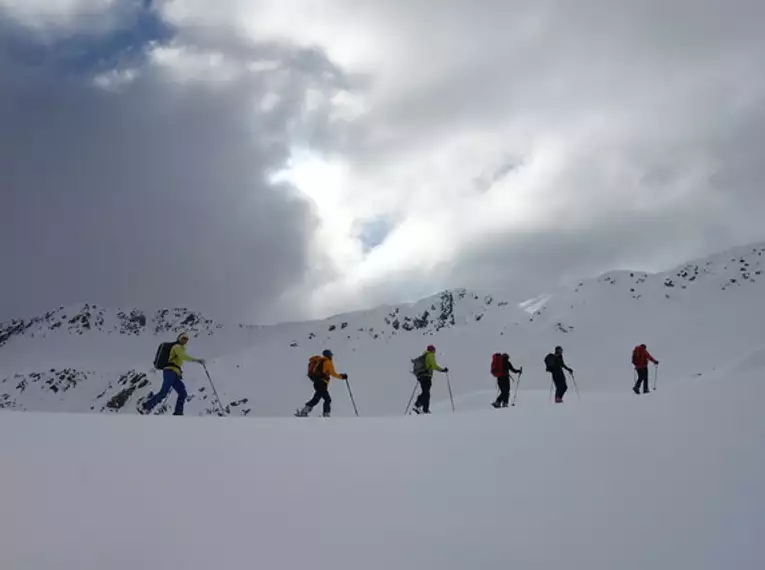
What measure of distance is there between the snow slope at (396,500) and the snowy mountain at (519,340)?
32.2 m

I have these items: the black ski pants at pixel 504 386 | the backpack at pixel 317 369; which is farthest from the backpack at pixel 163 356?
the black ski pants at pixel 504 386

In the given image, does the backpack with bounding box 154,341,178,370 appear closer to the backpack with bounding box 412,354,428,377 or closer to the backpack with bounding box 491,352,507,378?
the backpack with bounding box 412,354,428,377

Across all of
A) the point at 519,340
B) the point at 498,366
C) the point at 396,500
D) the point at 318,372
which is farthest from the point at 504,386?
the point at 519,340

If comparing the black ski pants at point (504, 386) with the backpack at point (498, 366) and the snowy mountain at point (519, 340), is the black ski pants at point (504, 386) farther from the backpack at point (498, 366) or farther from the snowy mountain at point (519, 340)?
the snowy mountain at point (519, 340)

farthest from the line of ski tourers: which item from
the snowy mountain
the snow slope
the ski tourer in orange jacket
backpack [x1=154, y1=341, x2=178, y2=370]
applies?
the snowy mountain

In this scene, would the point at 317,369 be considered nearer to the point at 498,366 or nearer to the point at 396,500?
the point at 498,366

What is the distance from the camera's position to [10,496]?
4.34m

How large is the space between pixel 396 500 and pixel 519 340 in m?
55.6

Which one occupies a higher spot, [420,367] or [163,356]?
[163,356]

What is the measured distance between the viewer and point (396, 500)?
14.4 feet

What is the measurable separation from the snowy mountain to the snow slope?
32204 millimetres

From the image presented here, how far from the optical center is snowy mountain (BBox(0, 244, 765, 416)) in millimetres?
48812

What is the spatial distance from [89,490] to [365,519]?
217 cm

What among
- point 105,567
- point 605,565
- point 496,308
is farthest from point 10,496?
point 496,308
